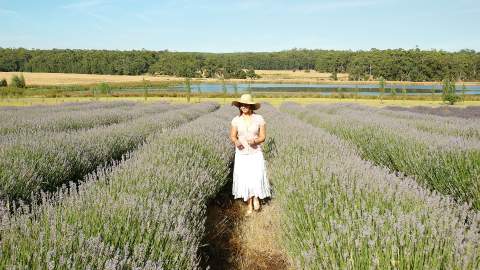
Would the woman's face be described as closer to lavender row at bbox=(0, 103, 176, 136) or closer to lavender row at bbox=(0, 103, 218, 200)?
lavender row at bbox=(0, 103, 218, 200)

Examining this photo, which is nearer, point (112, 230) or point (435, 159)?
point (112, 230)

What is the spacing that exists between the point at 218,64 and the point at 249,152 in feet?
394

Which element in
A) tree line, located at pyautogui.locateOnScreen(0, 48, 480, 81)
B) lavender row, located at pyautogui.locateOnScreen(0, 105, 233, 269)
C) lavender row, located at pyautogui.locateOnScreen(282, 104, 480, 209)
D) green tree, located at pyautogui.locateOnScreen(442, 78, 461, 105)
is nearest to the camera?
lavender row, located at pyautogui.locateOnScreen(0, 105, 233, 269)

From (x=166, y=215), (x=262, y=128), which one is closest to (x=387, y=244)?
(x=166, y=215)

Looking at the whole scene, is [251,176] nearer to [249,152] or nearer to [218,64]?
[249,152]

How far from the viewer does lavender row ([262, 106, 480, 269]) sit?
1.89 metres

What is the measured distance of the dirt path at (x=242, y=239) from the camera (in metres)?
3.53

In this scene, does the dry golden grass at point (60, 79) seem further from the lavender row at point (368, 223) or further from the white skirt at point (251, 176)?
the lavender row at point (368, 223)

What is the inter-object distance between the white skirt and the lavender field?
0.35m

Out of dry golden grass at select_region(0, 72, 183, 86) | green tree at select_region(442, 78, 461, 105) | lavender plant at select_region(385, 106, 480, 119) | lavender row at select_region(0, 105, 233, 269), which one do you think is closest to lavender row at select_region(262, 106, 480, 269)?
lavender row at select_region(0, 105, 233, 269)

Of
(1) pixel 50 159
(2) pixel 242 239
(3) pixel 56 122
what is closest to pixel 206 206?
(2) pixel 242 239

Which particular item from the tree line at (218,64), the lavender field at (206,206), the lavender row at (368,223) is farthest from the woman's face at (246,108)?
the tree line at (218,64)

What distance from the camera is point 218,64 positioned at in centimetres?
12262

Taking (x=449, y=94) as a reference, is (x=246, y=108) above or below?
above
